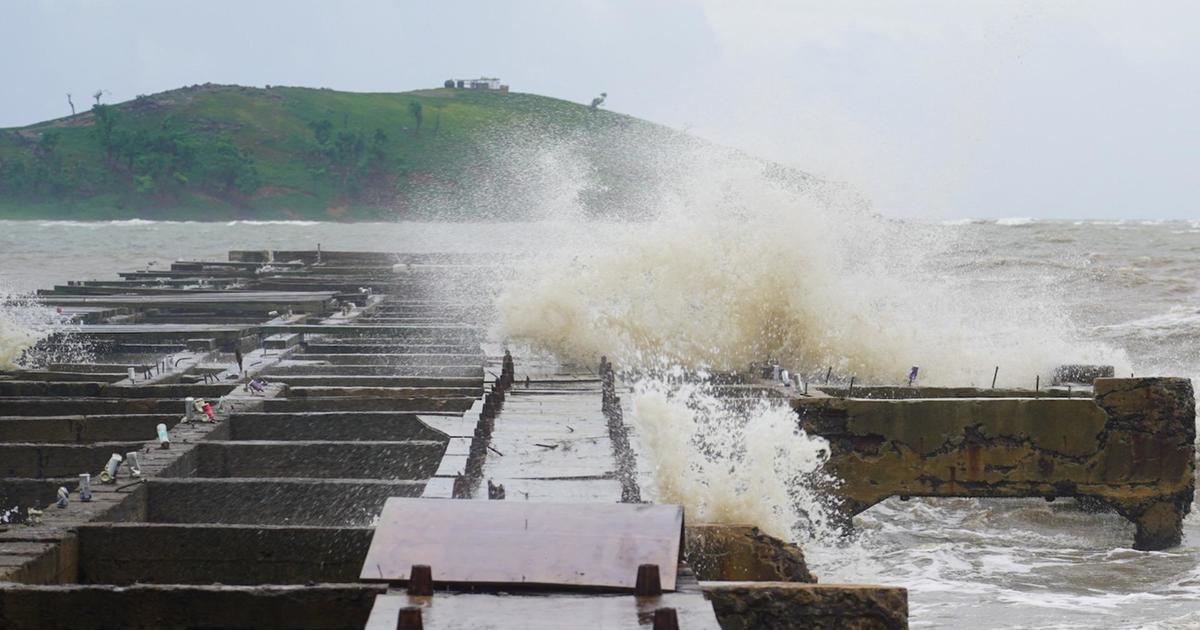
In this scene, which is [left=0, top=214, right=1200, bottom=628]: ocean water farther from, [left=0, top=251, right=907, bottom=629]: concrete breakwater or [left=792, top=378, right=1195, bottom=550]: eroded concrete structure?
[left=0, top=251, right=907, bottom=629]: concrete breakwater

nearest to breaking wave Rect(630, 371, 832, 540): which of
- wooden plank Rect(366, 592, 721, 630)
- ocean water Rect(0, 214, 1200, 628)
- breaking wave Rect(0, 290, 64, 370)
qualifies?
ocean water Rect(0, 214, 1200, 628)

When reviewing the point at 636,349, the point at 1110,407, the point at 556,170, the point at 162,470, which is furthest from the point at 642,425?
the point at 556,170

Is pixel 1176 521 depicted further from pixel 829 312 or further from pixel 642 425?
pixel 829 312

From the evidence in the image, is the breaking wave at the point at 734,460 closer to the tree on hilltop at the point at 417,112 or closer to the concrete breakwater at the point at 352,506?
the concrete breakwater at the point at 352,506

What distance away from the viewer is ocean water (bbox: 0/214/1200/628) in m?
11.0

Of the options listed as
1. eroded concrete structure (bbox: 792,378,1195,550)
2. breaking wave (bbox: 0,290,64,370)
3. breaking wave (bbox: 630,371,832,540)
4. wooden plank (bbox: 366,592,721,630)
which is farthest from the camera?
breaking wave (bbox: 0,290,64,370)

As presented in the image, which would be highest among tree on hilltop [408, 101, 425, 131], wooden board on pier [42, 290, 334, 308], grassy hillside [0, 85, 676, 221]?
tree on hilltop [408, 101, 425, 131]

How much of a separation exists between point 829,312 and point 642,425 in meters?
8.92

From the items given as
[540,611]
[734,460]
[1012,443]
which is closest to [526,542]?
[540,611]

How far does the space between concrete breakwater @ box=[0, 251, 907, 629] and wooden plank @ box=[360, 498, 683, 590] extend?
0.01 meters

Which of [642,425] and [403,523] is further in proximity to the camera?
[642,425]

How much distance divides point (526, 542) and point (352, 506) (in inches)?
117

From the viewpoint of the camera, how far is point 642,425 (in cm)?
1066

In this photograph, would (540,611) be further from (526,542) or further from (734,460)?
(734,460)
